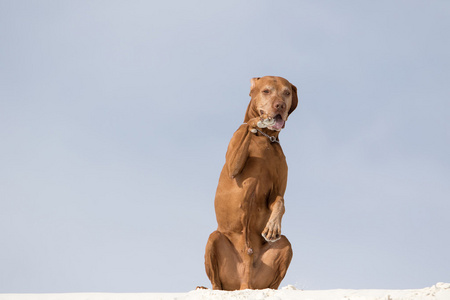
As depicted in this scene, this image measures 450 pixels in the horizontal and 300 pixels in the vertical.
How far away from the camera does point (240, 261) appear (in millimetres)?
8336

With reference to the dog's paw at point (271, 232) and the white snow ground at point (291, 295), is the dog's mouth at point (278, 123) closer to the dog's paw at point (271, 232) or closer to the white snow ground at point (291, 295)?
the dog's paw at point (271, 232)

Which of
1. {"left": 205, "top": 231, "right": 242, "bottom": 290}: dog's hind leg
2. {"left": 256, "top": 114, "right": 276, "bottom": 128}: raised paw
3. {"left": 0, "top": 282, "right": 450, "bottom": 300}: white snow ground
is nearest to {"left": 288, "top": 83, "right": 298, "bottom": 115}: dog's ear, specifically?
{"left": 256, "top": 114, "right": 276, "bottom": 128}: raised paw

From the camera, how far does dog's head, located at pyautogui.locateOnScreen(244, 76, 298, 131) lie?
8.47 metres

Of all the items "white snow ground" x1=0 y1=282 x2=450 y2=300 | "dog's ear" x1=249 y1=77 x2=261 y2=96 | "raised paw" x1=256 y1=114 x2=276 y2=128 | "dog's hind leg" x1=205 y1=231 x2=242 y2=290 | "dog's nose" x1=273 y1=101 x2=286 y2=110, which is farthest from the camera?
"dog's ear" x1=249 y1=77 x2=261 y2=96

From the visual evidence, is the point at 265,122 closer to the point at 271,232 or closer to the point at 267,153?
the point at 267,153

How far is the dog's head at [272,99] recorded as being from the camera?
847cm

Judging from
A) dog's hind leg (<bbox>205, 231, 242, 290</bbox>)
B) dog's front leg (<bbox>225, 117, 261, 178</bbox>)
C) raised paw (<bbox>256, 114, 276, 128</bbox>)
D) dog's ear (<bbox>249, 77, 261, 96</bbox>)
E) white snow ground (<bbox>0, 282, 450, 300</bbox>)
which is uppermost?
dog's ear (<bbox>249, 77, 261, 96</bbox>)

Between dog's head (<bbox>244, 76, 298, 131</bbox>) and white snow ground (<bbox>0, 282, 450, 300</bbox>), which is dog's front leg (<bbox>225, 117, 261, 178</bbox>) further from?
A: white snow ground (<bbox>0, 282, 450, 300</bbox>)

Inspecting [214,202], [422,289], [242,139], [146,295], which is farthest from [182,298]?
[422,289]

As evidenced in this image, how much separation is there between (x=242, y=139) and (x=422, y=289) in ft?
8.82

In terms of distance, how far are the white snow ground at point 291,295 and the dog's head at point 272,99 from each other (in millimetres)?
2097

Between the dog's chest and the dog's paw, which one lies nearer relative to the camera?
the dog's paw

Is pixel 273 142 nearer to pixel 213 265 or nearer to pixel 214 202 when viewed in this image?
pixel 214 202

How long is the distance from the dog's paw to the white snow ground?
23.9 inches
